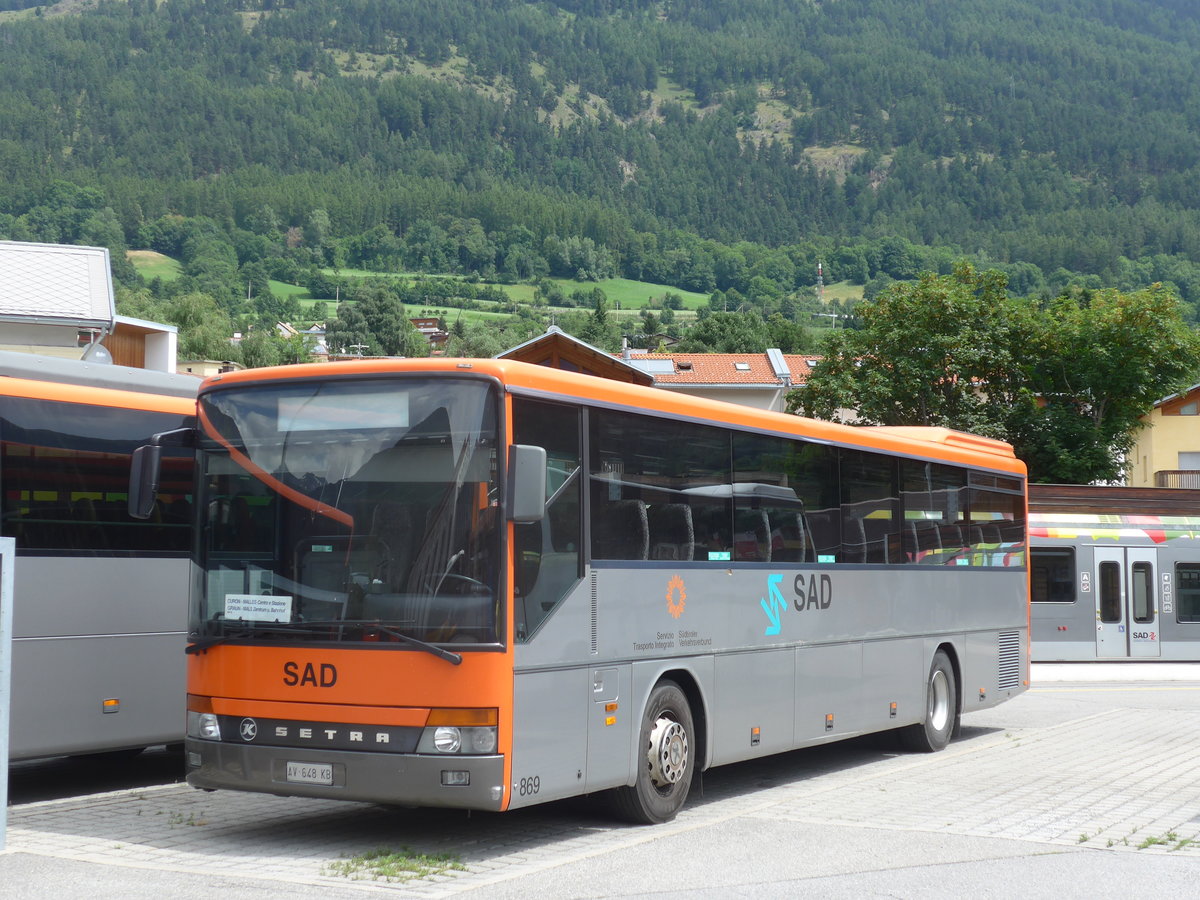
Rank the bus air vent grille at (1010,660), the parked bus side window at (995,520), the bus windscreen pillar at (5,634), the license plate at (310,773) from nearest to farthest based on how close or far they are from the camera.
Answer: the bus windscreen pillar at (5,634) → the license plate at (310,773) → the parked bus side window at (995,520) → the bus air vent grille at (1010,660)

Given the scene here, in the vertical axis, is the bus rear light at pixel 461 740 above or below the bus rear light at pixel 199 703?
below

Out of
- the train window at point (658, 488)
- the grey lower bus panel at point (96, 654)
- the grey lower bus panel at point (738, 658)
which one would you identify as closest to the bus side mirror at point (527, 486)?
the grey lower bus panel at point (738, 658)

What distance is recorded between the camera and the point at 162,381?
11.4 m

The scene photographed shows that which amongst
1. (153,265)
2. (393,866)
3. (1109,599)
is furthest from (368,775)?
(153,265)

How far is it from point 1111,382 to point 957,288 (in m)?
5.85

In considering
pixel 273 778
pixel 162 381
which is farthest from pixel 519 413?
pixel 162 381

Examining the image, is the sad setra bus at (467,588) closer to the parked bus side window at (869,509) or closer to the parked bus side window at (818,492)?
the parked bus side window at (818,492)

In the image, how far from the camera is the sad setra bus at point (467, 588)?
8.08 meters

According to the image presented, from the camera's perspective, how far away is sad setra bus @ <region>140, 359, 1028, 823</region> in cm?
808

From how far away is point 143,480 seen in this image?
8945 millimetres

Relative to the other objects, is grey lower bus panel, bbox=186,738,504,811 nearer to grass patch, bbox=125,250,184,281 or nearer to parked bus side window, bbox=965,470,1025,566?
parked bus side window, bbox=965,470,1025,566

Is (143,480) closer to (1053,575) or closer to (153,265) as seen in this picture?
(1053,575)

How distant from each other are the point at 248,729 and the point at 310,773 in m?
0.53

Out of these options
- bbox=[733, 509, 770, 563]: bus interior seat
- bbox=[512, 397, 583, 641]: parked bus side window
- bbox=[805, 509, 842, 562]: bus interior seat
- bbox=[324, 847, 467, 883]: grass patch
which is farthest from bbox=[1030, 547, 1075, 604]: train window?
bbox=[324, 847, 467, 883]: grass patch
